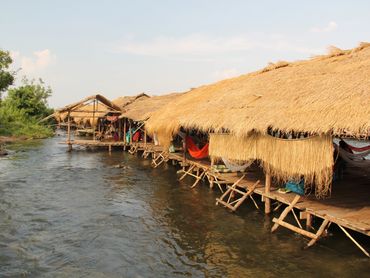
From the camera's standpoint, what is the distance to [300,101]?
9.03 m

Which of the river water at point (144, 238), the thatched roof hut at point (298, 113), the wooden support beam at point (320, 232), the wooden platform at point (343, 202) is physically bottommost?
the river water at point (144, 238)

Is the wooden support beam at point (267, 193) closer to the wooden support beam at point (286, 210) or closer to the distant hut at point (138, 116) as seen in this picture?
the wooden support beam at point (286, 210)

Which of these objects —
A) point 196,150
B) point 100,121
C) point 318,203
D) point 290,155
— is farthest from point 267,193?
point 100,121

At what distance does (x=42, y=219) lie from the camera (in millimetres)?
10258

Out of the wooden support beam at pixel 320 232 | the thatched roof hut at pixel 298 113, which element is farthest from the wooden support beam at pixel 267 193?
the wooden support beam at pixel 320 232

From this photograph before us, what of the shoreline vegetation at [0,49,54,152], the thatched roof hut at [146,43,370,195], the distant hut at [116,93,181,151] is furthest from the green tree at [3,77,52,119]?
the thatched roof hut at [146,43,370,195]

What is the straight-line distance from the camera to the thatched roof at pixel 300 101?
7.47 meters

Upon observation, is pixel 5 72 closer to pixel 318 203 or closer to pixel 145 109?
pixel 145 109

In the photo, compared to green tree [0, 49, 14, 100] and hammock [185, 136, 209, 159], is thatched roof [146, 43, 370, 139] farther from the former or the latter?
green tree [0, 49, 14, 100]

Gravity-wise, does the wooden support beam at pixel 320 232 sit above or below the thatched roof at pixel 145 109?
below

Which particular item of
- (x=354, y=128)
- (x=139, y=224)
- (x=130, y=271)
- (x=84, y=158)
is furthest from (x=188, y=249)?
(x=84, y=158)

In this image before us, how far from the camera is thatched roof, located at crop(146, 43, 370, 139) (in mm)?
7473

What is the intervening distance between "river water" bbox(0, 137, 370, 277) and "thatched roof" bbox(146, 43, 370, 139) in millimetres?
2514

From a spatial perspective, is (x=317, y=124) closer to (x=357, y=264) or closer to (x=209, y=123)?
(x=357, y=264)
